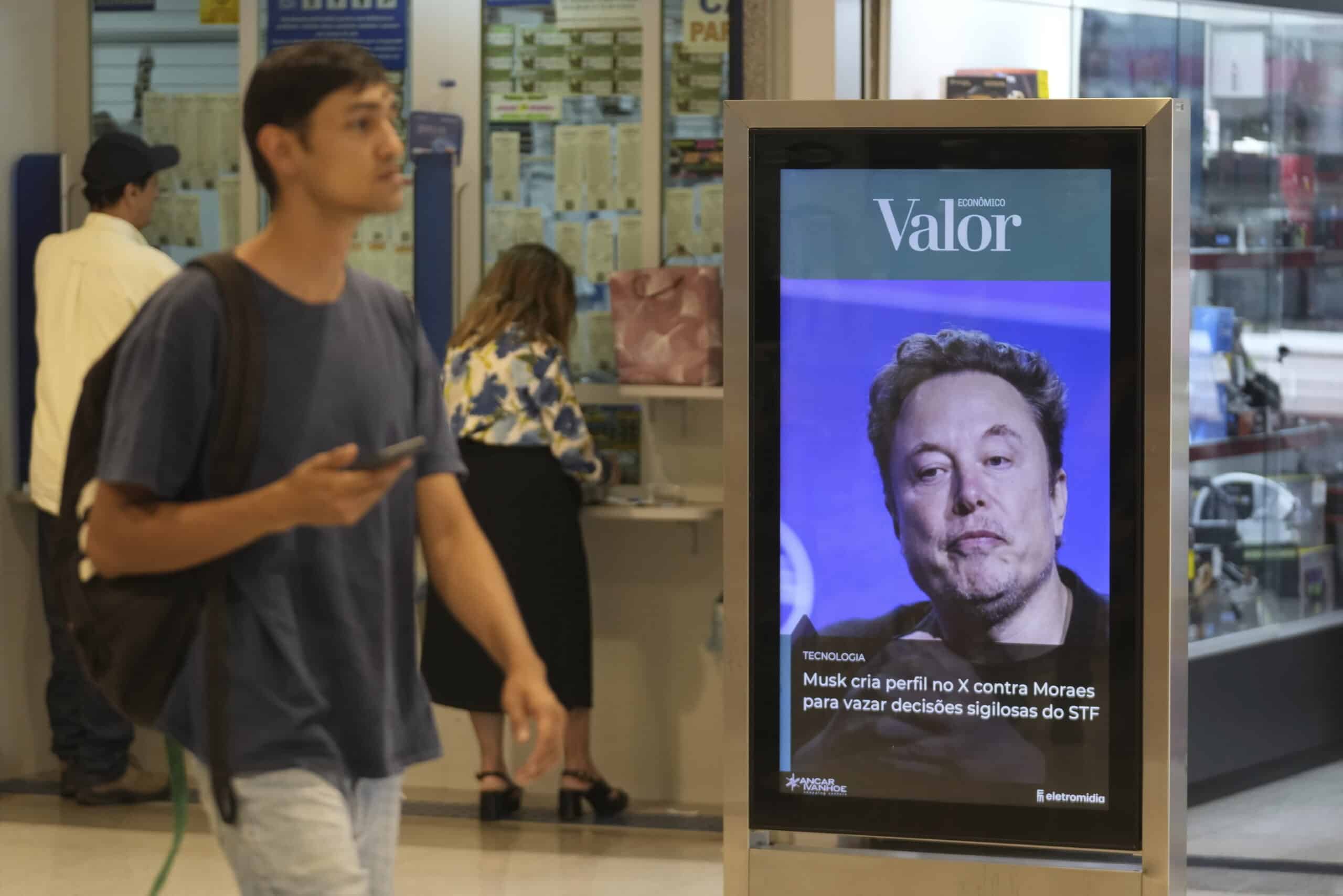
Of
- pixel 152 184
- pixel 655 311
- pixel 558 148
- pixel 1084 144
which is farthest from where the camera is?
pixel 558 148

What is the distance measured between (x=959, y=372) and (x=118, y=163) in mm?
2587

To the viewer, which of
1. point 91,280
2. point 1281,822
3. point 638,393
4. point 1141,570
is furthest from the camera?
point 638,393

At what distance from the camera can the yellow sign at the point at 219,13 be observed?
5652mm

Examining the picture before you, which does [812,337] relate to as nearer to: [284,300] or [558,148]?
[284,300]

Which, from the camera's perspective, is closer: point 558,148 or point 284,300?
point 284,300

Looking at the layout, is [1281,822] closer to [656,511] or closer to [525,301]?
[656,511]

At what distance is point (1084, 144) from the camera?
3127 mm

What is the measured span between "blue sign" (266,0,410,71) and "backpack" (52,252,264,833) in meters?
3.87

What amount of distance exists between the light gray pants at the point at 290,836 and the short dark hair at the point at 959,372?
1.61 meters

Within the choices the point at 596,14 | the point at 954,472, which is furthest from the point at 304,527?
the point at 596,14

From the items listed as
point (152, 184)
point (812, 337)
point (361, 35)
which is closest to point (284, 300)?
point (812, 337)

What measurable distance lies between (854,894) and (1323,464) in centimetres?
255

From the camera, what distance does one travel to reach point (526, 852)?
4.85 m

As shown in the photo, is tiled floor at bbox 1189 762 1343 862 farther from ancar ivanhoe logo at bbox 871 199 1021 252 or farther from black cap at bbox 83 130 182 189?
black cap at bbox 83 130 182 189
